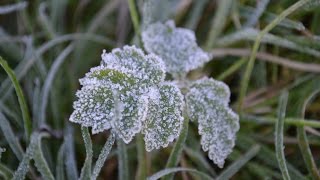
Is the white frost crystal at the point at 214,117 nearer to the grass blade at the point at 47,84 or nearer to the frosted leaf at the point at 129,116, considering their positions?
the frosted leaf at the point at 129,116

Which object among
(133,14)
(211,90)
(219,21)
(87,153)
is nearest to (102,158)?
(87,153)

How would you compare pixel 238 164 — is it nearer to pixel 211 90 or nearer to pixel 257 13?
pixel 211 90

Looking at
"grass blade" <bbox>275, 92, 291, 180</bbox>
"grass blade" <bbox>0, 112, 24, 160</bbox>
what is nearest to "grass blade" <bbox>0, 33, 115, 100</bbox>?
"grass blade" <bbox>0, 112, 24, 160</bbox>

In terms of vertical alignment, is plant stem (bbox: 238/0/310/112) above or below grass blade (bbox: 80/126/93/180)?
below

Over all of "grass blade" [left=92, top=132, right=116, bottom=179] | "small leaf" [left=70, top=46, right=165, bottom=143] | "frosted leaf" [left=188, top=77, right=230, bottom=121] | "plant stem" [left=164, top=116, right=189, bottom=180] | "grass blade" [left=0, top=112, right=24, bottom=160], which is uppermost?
"grass blade" [left=0, top=112, right=24, bottom=160]

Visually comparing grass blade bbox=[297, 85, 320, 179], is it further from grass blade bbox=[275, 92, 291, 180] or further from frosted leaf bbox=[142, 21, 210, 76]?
frosted leaf bbox=[142, 21, 210, 76]

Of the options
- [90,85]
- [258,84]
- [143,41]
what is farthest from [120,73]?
[258,84]
